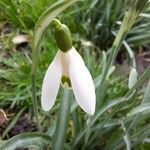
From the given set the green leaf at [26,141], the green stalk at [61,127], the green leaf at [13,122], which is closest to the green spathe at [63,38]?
the green leaf at [26,141]

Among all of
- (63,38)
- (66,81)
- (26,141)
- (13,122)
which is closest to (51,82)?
(66,81)

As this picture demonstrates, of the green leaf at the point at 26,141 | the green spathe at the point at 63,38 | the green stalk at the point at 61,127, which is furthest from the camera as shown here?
the green stalk at the point at 61,127

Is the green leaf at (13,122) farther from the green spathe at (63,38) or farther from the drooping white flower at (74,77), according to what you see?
the green spathe at (63,38)

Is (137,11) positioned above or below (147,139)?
above

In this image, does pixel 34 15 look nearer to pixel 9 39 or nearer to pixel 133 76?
pixel 9 39

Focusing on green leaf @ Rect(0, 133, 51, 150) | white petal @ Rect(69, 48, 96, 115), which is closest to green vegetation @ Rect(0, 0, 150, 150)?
green leaf @ Rect(0, 133, 51, 150)

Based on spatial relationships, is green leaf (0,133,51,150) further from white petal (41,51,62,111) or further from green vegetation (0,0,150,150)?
white petal (41,51,62,111)

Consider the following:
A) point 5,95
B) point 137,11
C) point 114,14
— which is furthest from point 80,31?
point 137,11

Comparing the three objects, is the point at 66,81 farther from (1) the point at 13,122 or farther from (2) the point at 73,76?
(1) the point at 13,122
